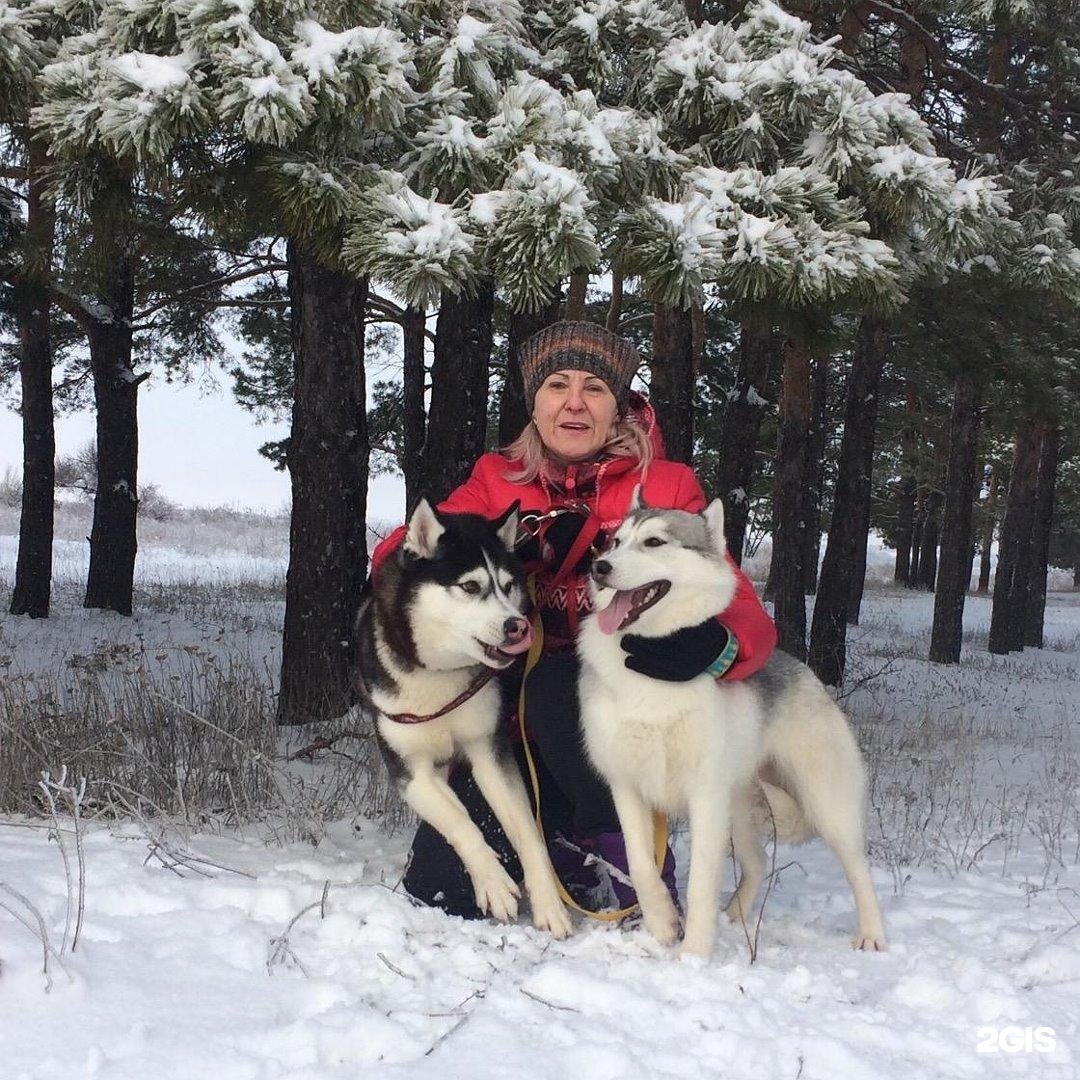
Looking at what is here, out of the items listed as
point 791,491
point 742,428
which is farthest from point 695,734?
point 791,491

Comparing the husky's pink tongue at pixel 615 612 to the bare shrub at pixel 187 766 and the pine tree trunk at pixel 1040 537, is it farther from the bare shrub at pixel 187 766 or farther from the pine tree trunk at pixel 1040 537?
the pine tree trunk at pixel 1040 537

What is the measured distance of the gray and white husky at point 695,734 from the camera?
2773mm

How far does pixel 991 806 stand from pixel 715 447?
543 inches

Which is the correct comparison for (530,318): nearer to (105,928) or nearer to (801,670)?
(801,670)

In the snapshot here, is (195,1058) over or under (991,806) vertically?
over

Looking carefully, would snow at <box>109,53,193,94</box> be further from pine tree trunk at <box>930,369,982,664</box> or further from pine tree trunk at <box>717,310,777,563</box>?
pine tree trunk at <box>930,369,982,664</box>

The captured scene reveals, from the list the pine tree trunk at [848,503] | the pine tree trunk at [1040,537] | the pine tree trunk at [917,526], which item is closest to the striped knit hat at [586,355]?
the pine tree trunk at [848,503]

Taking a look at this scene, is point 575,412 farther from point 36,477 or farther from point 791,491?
point 36,477

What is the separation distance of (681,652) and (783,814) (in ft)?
2.78

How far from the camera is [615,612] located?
285cm

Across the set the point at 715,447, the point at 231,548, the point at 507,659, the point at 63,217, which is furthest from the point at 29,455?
the point at 231,548

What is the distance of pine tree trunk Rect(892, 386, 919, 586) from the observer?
66.8 ft

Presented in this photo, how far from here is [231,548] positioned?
25.2 meters

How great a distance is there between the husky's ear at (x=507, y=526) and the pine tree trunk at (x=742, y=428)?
18.0 ft
